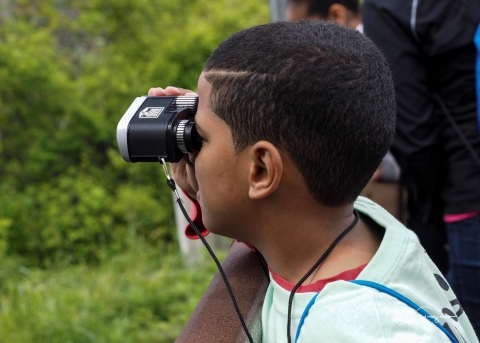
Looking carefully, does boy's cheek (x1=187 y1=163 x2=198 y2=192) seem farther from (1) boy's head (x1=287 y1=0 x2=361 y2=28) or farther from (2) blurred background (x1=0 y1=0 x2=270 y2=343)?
(2) blurred background (x1=0 y1=0 x2=270 y2=343)

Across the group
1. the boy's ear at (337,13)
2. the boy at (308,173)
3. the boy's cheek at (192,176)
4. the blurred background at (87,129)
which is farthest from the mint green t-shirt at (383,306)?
the blurred background at (87,129)

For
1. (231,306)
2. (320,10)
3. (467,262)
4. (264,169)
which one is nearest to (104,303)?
(320,10)

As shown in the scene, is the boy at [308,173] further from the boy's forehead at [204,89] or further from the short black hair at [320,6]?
the short black hair at [320,6]

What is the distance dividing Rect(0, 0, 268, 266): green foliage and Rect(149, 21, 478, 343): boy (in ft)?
16.5

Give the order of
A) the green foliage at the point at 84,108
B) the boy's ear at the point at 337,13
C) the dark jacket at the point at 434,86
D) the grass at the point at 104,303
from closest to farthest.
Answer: the dark jacket at the point at 434,86 < the boy's ear at the point at 337,13 < the grass at the point at 104,303 < the green foliage at the point at 84,108

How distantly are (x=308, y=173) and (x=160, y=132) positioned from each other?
0.34 meters

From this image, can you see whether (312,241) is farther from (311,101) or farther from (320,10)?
(320,10)

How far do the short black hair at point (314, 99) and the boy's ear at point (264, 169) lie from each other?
22 millimetres

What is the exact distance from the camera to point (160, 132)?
58.3 inches

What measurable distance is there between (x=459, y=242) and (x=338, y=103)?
4.39 feet

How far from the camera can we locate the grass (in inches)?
150

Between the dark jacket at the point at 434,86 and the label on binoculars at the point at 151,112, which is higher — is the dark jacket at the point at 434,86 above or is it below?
below

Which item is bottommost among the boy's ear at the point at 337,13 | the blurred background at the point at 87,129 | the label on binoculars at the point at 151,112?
the blurred background at the point at 87,129

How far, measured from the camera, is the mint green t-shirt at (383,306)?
3.90ft
